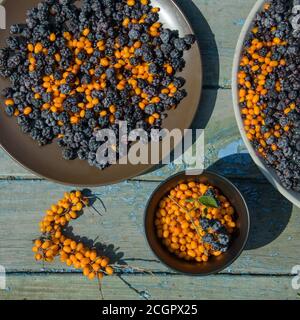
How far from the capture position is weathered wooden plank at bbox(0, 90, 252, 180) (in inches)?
44.1

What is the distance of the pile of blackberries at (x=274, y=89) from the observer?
1.05 meters

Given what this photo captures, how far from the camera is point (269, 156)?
1059 mm

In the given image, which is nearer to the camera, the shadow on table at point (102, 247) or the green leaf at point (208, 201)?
the green leaf at point (208, 201)

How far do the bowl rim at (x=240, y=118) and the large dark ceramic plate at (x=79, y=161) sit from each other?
0.08 metres

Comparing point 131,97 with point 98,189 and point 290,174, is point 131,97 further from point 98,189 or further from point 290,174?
point 290,174

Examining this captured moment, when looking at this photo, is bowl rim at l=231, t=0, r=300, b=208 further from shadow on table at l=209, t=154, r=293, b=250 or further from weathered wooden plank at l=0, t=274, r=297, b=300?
weathered wooden plank at l=0, t=274, r=297, b=300

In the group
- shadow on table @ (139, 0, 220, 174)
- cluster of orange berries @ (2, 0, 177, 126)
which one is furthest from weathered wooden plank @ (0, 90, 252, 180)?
cluster of orange berries @ (2, 0, 177, 126)

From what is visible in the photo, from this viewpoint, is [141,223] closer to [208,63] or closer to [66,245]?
[66,245]

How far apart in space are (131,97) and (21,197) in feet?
1.21

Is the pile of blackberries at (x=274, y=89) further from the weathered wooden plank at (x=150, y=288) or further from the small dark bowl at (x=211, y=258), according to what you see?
the weathered wooden plank at (x=150, y=288)

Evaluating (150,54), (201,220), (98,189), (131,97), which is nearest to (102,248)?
(98,189)

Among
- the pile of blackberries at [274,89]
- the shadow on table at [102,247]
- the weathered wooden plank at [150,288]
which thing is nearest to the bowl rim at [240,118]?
the pile of blackberries at [274,89]

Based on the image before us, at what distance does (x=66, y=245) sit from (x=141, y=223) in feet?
0.62

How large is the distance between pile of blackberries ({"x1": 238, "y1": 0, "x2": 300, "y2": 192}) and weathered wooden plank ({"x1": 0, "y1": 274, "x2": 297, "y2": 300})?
0.92ft
